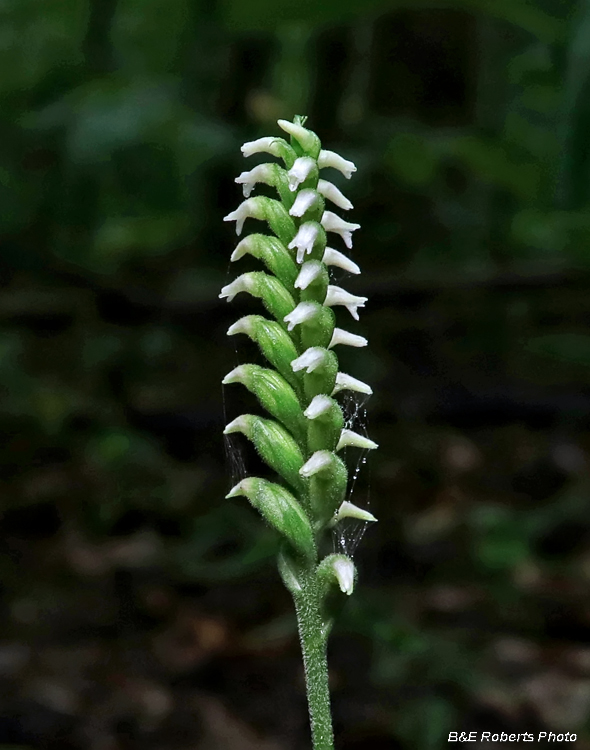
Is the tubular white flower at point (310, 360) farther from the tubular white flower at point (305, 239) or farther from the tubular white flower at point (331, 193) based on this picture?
the tubular white flower at point (331, 193)

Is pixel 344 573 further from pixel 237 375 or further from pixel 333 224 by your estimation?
pixel 333 224

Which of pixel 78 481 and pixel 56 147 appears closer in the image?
pixel 78 481

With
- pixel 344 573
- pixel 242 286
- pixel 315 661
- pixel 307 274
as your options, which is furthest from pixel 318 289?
pixel 315 661

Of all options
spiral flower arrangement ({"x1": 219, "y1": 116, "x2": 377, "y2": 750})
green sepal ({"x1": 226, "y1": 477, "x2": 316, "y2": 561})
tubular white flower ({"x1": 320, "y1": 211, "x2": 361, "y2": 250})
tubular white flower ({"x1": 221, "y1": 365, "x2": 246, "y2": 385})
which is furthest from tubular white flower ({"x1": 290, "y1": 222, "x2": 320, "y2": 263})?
green sepal ({"x1": 226, "y1": 477, "x2": 316, "y2": 561})

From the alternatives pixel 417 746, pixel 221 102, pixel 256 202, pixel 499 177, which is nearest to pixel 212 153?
pixel 221 102

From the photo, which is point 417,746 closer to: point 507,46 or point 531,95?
point 531,95

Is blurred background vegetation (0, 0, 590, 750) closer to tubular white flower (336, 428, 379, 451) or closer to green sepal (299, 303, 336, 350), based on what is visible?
tubular white flower (336, 428, 379, 451)
